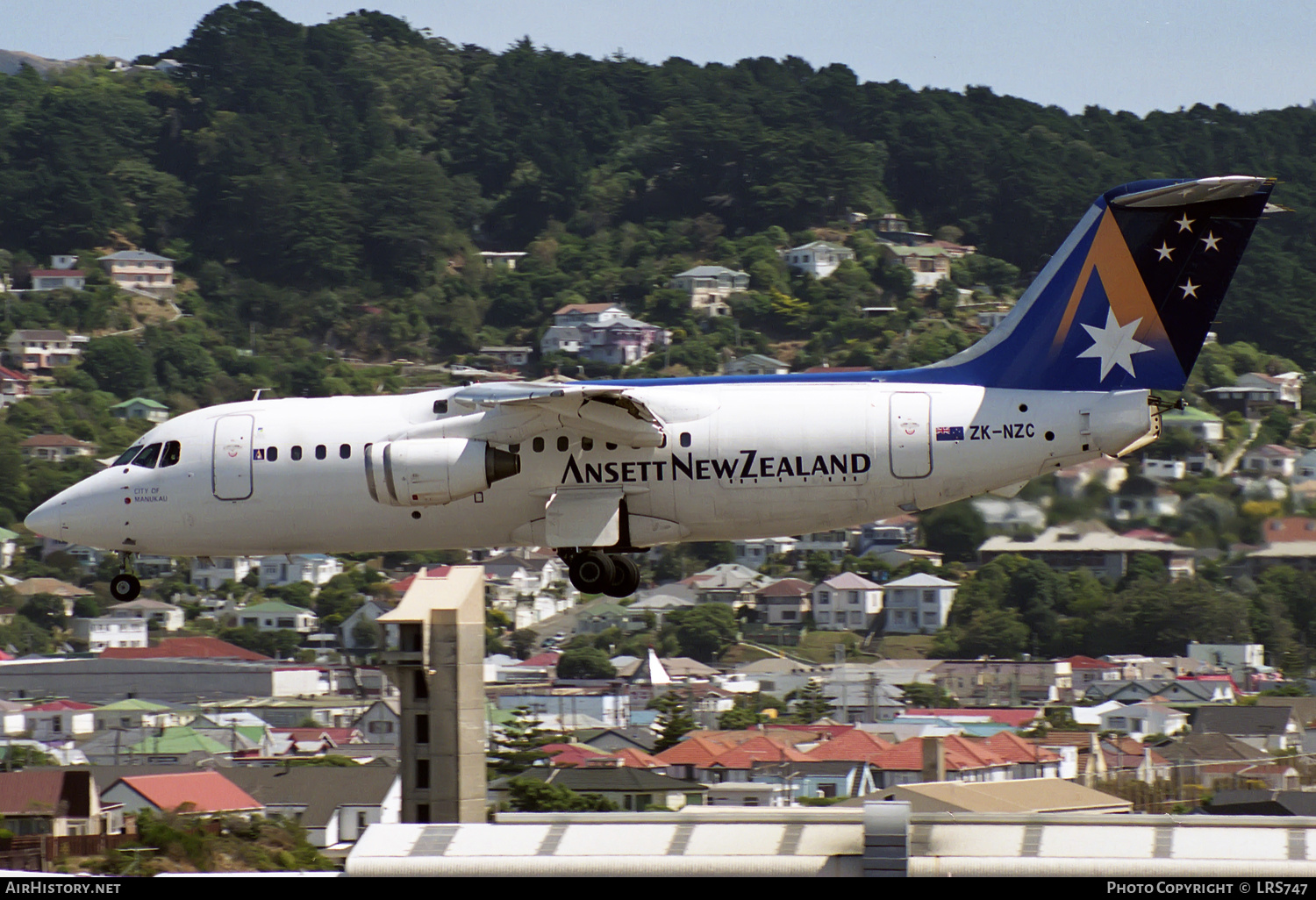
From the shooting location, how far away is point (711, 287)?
16500 centimetres

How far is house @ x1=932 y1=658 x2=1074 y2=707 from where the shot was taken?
74.3 metres

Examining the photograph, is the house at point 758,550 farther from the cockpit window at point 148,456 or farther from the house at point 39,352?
the cockpit window at point 148,456

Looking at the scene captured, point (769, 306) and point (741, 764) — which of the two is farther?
point (769, 306)

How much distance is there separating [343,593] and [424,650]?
221ft

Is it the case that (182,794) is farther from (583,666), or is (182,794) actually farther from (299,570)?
(299,570)

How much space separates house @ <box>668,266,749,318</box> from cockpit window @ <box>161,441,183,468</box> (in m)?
131

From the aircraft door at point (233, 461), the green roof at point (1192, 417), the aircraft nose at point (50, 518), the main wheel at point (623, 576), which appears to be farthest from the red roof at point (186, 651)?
the main wheel at point (623, 576)

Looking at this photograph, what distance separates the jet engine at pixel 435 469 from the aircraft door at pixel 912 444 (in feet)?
18.5

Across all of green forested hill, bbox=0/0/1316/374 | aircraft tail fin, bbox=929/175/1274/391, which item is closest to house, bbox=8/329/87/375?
green forested hill, bbox=0/0/1316/374

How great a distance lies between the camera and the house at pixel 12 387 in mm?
140475

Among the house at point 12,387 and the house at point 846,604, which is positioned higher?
the house at point 12,387
